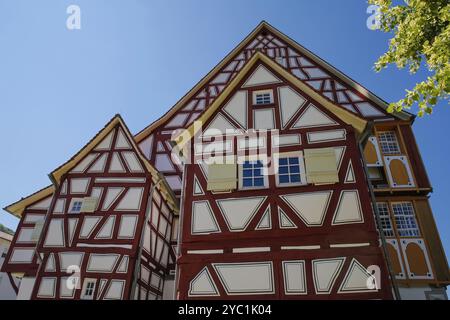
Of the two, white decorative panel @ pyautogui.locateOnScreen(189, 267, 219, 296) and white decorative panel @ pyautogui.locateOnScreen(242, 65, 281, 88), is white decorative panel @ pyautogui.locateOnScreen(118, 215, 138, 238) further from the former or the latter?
white decorative panel @ pyautogui.locateOnScreen(242, 65, 281, 88)

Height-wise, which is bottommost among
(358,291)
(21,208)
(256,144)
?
(358,291)

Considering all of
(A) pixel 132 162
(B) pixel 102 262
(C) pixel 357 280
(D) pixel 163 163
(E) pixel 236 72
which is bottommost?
(C) pixel 357 280

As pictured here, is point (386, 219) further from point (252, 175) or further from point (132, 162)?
point (132, 162)

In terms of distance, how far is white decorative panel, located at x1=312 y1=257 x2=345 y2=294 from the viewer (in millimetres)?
7531

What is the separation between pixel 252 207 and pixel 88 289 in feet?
22.8

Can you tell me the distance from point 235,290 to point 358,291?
2.87 m

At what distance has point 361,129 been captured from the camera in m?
9.41

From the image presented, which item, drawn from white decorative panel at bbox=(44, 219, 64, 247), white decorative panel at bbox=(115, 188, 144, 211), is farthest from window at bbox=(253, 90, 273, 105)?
white decorative panel at bbox=(44, 219, 64, 247)

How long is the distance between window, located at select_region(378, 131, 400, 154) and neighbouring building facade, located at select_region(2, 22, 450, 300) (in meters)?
0.06

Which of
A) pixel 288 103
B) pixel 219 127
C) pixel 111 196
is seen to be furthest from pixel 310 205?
pixel 111 196

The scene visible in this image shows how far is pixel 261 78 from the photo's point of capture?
37.4 ft
